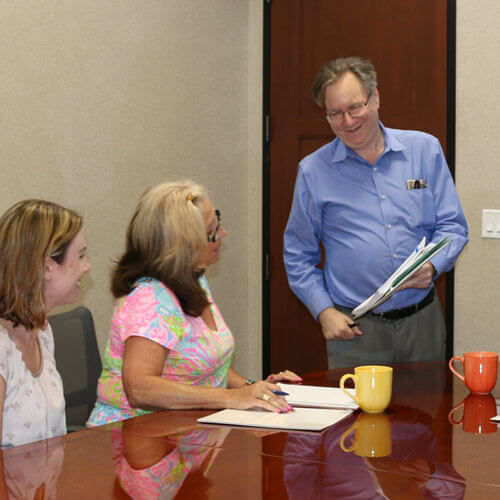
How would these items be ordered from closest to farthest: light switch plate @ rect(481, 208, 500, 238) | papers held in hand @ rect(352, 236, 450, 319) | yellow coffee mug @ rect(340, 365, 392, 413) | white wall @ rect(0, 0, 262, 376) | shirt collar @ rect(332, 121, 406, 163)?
1. yellow coffee mug @ rect(340, 365, 392, 413)
2. papers held in hand @ rect(352, 236, 450, 319)
3. shirt collar @ rect(332, 121, 406, 163)
4. white wall @ rect(0, 0, 262, 376)
5. light switch plate @ rect(481, 208, 500, 238)

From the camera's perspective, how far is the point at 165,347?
6.64 ft

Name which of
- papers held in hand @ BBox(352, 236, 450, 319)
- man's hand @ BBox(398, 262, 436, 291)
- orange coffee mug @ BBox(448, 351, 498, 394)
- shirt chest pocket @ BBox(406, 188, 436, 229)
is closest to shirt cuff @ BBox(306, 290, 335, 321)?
man's hand @ BBox(398, 262, 436, 291)

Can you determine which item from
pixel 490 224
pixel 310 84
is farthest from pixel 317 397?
pixel 310 84

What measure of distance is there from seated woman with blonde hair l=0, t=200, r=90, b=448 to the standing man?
1.06 meters

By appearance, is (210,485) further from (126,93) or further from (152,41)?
(152,41)

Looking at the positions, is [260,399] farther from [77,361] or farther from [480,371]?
[77,361]

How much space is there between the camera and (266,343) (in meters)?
4.48

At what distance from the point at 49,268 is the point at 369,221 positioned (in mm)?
1334

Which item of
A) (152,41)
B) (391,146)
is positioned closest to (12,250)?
(391,146)

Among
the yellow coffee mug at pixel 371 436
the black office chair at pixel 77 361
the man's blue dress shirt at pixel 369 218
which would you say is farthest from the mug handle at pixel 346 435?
the man's blue dress shirt at pixel 369 218

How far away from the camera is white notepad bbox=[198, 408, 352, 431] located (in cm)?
172

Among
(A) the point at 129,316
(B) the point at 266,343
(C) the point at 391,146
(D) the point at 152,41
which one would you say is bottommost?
(B) the point at 266,343

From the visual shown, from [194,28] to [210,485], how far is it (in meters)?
3.12

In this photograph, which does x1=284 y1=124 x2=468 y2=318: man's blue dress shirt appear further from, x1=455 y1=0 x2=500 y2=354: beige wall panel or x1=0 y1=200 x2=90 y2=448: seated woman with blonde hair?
x1=0 y1=200 x2=90 y2=448: seated woman with blonde hair
